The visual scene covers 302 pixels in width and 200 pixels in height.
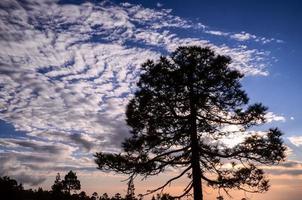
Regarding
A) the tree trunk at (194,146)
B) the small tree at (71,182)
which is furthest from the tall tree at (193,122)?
the small tree at (71,182)

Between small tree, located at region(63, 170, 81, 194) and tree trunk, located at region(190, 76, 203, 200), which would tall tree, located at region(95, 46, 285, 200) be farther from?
small tree, located at region(63, 170, 81, 194)

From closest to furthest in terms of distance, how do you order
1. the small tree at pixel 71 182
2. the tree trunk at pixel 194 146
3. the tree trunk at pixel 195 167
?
the tree trunk at pixel 195 167
the tree trunk at pixel 194 146
the small tree at pixel 71 182

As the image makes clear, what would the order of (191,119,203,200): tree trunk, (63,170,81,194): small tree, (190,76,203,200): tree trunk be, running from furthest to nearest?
(63,170,81,194): small tree
(190,76,203,200): tree trunk
(191,119,203,200): tree trunk

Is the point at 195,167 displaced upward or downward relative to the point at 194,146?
downward

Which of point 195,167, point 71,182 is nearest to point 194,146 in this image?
point 195,167

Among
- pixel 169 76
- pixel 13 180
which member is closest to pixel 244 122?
pixel 169 76

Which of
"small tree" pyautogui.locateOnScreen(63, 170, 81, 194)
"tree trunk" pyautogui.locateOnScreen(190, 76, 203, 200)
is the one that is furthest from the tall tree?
"small tree" pyautogui.locateOnScreen(63, 170, 81, 194)

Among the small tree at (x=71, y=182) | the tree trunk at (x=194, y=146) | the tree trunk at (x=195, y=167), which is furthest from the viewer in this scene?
the small tree at (x=71, y=182)

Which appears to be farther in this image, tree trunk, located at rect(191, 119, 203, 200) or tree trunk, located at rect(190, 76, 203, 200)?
tree trunk, located at rect(190, 76, 203, 200)

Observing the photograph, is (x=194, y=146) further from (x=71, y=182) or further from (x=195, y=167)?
(x=71, y=182)

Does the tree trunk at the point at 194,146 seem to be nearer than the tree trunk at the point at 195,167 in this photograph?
No

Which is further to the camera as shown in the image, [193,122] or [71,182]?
[71,182]

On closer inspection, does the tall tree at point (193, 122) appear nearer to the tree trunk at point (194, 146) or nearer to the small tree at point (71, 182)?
the tree trunk at point (194, 146)

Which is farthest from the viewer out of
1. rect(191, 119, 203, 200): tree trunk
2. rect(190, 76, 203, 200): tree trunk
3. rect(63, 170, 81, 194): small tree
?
rect(63, 170, 81, 194): small tree
